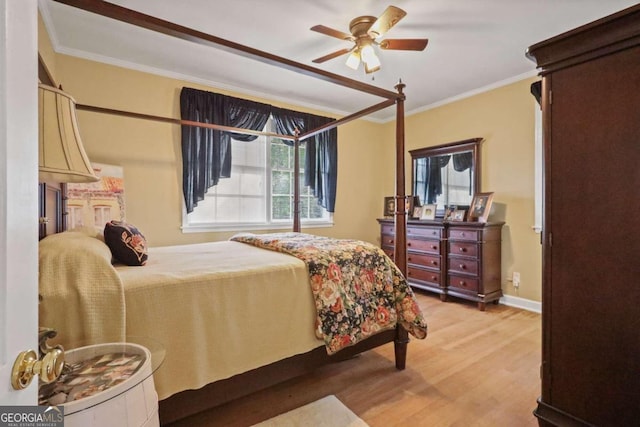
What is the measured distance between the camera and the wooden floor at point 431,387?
163 cm

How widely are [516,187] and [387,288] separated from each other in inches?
97.3

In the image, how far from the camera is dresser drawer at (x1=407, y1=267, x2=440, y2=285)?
373cm

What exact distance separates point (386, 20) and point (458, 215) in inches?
99.7

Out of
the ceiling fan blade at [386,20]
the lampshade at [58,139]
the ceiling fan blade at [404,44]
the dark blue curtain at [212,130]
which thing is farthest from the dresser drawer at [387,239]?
the lampshade at [58,139]

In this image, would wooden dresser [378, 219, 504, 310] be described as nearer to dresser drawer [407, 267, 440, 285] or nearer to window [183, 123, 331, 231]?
dresser drawer [407, 267, 440, 285]

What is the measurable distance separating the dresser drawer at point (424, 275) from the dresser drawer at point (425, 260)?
0.08 meters

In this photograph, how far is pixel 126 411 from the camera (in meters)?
0.86

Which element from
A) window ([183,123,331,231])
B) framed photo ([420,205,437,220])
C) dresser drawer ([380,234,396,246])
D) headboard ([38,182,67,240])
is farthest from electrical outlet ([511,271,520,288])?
headboard ([38,182,67,240])

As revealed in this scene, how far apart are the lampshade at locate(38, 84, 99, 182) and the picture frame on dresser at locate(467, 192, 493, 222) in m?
3.65

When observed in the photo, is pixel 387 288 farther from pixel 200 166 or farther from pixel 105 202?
pixel 105 202

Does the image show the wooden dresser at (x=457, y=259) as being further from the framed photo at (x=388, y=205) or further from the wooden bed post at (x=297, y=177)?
the wooden bed post at (x=297, y=177)

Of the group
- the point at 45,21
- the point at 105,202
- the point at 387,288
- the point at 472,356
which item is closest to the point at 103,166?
the point at 105,202

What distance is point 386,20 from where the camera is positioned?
2.05 m

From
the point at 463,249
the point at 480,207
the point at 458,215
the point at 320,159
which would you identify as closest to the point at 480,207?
the point at 480,207
